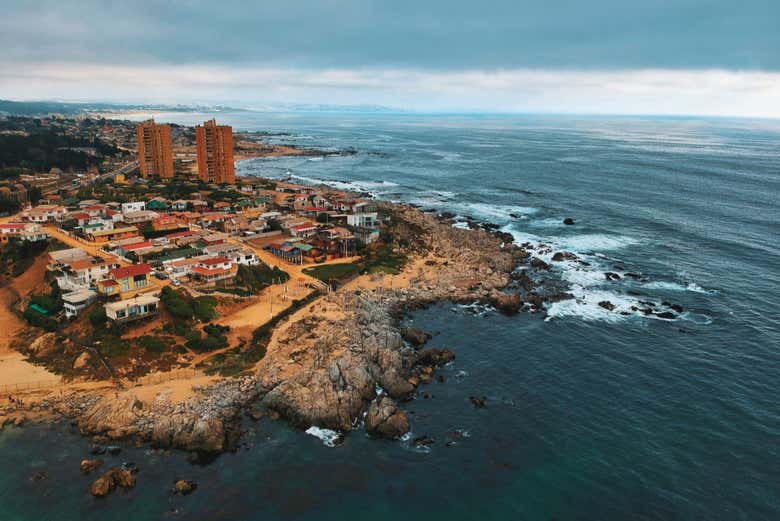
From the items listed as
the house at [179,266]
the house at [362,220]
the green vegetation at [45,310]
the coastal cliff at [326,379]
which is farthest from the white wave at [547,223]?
the green vegetation at [45,310]

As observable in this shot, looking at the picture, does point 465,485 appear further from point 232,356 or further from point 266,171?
point 266,171

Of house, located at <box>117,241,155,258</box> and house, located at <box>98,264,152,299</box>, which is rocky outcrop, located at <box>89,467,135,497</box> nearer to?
house, located at <box>98,264,152,299</box>

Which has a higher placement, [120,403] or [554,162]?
[554,162]

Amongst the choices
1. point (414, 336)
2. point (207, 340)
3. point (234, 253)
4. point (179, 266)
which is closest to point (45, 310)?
point (179, 266)

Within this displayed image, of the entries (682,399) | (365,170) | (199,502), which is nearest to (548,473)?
(682,399)

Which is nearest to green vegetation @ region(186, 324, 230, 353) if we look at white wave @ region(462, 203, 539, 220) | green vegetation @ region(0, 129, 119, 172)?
white wave @ region(462, 203, 539, 220)
